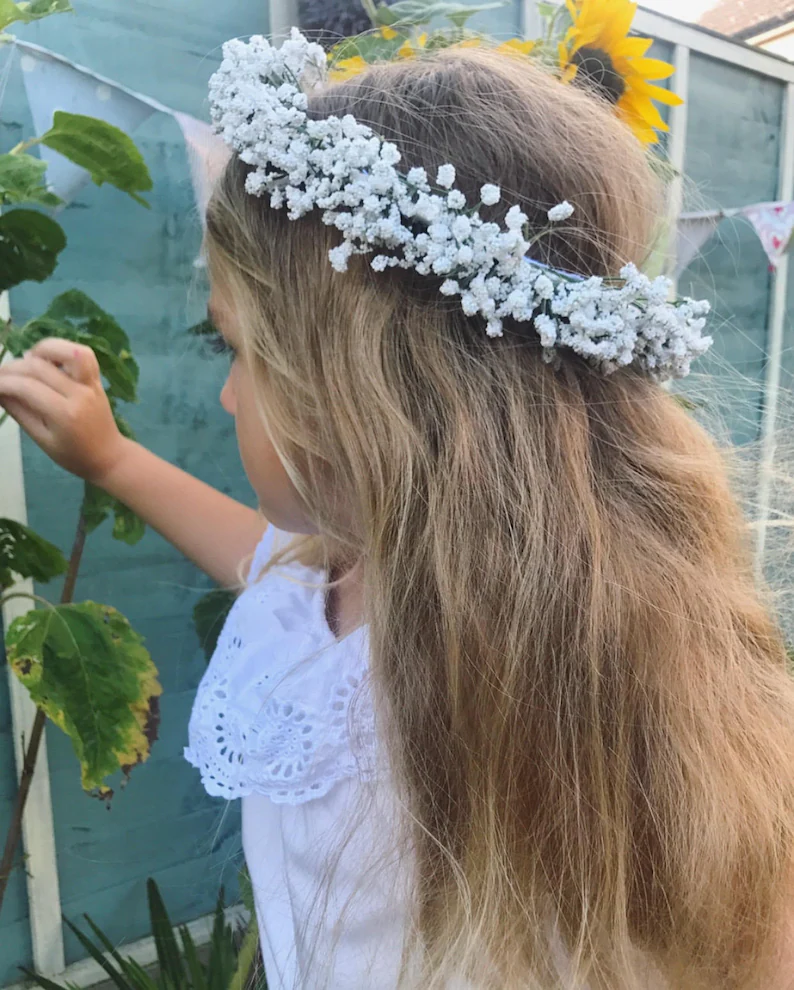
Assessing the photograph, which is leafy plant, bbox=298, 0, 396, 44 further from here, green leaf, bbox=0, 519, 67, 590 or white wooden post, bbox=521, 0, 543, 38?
green leaf, bbox=0, 519, 67, 590

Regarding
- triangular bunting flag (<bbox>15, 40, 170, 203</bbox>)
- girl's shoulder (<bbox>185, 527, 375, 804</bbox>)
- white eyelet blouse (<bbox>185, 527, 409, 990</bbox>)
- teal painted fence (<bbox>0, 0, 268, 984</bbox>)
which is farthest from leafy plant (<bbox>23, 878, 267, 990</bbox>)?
triangular bunting flag (<bbox>15, 40, 170, 203</bbox>)

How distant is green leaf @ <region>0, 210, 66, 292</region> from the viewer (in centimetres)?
70

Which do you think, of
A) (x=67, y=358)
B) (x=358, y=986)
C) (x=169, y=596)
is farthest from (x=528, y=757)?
(x=169, y=596)

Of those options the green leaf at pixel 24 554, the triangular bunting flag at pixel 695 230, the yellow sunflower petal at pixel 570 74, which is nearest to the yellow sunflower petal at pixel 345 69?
the yellow sunflower petal at pixel 570 74

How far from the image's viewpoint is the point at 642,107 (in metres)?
0.78

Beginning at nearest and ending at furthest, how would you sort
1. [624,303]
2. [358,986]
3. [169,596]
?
[624,303], [358,986], [169,596]

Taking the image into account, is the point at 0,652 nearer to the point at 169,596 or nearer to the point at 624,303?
the point at 169,596

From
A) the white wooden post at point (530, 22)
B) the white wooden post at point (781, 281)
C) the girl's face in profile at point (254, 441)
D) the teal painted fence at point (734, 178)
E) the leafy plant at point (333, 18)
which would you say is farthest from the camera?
the white wooden post at point (781, 281)

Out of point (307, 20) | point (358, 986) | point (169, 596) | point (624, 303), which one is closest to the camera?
point (624, 303)

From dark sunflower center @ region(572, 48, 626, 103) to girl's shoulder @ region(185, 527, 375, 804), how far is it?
0.60 metres

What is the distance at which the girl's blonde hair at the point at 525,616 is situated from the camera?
0.52 meters

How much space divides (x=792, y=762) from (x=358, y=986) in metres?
0.42

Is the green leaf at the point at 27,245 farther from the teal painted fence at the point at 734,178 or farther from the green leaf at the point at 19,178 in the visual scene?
the teal painted fence at the point at 734,178

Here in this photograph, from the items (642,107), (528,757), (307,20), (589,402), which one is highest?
(307,20)
